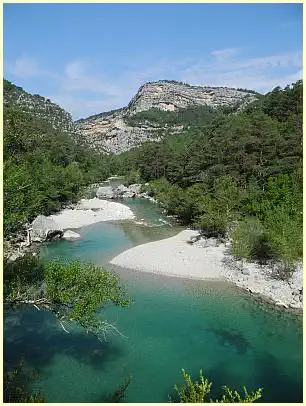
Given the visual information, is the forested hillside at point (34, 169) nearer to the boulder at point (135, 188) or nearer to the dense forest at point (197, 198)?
the dense forest at point (197, 198)

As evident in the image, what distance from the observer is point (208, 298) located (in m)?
22.5

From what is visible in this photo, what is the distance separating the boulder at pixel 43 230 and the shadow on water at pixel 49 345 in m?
15.3

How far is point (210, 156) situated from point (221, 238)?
16.1 meters

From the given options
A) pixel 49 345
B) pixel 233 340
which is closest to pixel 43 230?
pixel 49 345

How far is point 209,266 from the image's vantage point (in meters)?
27.6

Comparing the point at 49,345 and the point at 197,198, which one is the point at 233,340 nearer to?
the point at 49,345

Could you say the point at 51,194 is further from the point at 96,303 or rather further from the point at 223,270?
the point at 96,303

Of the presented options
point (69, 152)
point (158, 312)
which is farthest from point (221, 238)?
point (69, 152)

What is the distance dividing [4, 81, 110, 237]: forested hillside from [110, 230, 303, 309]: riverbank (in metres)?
9.22

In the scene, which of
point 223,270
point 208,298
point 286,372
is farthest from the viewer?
point 223,270

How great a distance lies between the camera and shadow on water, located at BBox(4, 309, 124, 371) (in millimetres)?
16234

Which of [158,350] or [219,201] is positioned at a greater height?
[219,201]

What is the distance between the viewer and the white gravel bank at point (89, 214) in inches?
1706

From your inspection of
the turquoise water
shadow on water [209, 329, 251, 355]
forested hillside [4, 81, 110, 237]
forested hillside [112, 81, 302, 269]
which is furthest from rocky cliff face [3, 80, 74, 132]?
shadow on water [209, 329, 251, 355]
